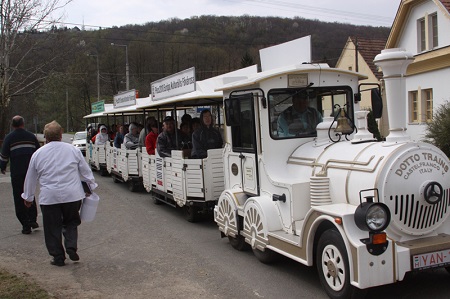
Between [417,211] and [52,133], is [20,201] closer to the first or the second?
[52,133]

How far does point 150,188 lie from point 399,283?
7.23m

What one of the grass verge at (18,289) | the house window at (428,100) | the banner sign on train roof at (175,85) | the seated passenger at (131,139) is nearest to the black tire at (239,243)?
the grass verge at (18,289)

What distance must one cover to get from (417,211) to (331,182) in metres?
0.95

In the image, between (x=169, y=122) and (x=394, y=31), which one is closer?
(x=169, y=122)

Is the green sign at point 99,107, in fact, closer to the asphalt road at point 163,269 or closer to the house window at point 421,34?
the asphalt road at point 163,269

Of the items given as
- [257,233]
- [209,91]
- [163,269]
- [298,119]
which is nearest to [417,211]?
[257,233]

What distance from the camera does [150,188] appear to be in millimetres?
11352

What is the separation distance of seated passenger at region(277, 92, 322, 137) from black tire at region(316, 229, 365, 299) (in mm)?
1852

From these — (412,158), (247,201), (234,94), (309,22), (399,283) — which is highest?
(309,22)

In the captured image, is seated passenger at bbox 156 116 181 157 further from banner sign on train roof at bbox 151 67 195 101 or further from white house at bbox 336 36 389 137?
white house at bbox 336 36 389 137

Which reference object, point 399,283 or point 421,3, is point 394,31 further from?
point 399,283

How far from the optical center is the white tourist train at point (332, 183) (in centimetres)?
428

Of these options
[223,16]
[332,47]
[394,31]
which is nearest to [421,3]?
[394,31]

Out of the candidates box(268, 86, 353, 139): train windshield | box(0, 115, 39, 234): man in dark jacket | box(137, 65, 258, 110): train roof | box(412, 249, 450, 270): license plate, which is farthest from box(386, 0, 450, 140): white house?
box(0, 115, 39, 234): man in dark jacket
